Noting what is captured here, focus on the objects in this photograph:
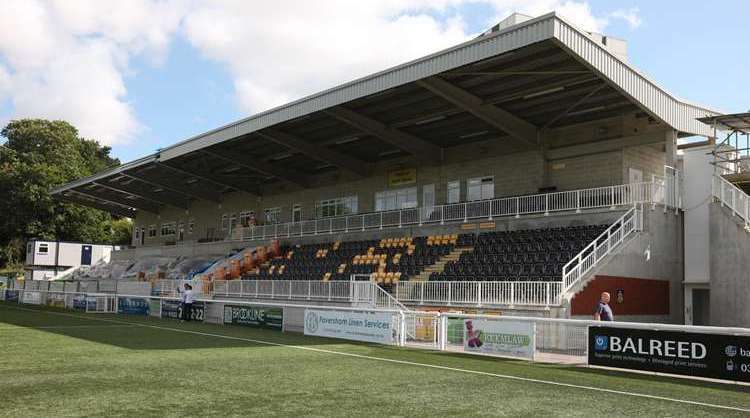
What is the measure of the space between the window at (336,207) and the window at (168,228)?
21251 mm

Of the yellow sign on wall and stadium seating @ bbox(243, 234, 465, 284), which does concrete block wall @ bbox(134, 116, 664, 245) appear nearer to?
the yellow sign on wall

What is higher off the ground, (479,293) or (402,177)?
(402,177)

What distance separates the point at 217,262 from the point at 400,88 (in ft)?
67.6

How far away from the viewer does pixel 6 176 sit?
227 ft

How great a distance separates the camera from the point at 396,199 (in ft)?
126

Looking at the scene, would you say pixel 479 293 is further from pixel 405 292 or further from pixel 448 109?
pixel 448 109

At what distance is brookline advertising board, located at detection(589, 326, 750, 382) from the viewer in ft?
40.8

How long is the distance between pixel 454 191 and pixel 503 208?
605 cm

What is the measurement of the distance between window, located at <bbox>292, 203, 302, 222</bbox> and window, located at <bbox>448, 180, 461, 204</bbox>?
43.4 ft

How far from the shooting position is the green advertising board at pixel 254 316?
78.2ft

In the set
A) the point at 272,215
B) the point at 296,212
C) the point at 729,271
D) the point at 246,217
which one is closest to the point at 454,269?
the point at 729,271

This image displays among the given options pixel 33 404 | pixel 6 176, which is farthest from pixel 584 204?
pixel 6 176

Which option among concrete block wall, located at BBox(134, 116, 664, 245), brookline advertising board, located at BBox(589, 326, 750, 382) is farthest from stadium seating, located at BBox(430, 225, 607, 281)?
brookline advertising board, located at BBox(589, 326, 750, 382)

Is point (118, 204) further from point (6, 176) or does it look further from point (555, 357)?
point (555, 357)
